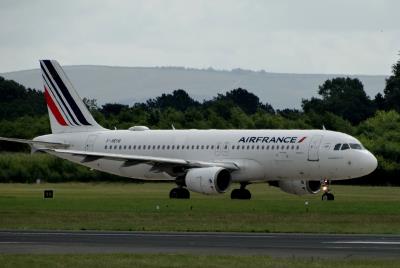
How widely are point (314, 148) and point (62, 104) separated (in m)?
18.5

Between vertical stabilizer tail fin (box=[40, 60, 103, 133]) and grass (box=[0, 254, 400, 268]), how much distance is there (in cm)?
4474

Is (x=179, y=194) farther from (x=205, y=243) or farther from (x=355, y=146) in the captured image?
(x=205, y=243)

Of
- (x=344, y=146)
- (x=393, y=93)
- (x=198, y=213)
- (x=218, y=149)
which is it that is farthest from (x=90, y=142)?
(x=393, y=93)

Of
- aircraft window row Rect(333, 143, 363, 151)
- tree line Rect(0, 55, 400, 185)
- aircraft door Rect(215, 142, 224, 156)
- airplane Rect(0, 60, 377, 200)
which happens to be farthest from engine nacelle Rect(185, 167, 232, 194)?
tree line Rect(0, 55, 400, 185)

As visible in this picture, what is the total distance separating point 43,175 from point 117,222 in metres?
43.1

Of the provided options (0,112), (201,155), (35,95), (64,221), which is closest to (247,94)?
(35,95)

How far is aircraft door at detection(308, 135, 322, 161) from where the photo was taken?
61.4m

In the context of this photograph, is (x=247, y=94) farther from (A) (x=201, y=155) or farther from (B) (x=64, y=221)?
(B) (x=64, y=221)

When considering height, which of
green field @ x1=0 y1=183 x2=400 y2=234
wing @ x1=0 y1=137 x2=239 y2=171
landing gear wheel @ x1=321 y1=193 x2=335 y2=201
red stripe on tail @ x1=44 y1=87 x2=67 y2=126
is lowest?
green field @ x1=0 y1=183 x2=400 y2=234

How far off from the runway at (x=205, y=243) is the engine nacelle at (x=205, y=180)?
78.3ft

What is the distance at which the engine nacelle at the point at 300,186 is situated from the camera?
64000mm

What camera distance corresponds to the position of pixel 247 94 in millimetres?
177875

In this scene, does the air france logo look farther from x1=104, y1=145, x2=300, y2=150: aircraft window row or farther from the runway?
the runway

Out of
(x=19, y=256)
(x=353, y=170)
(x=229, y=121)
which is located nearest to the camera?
(x=19, y=256)
